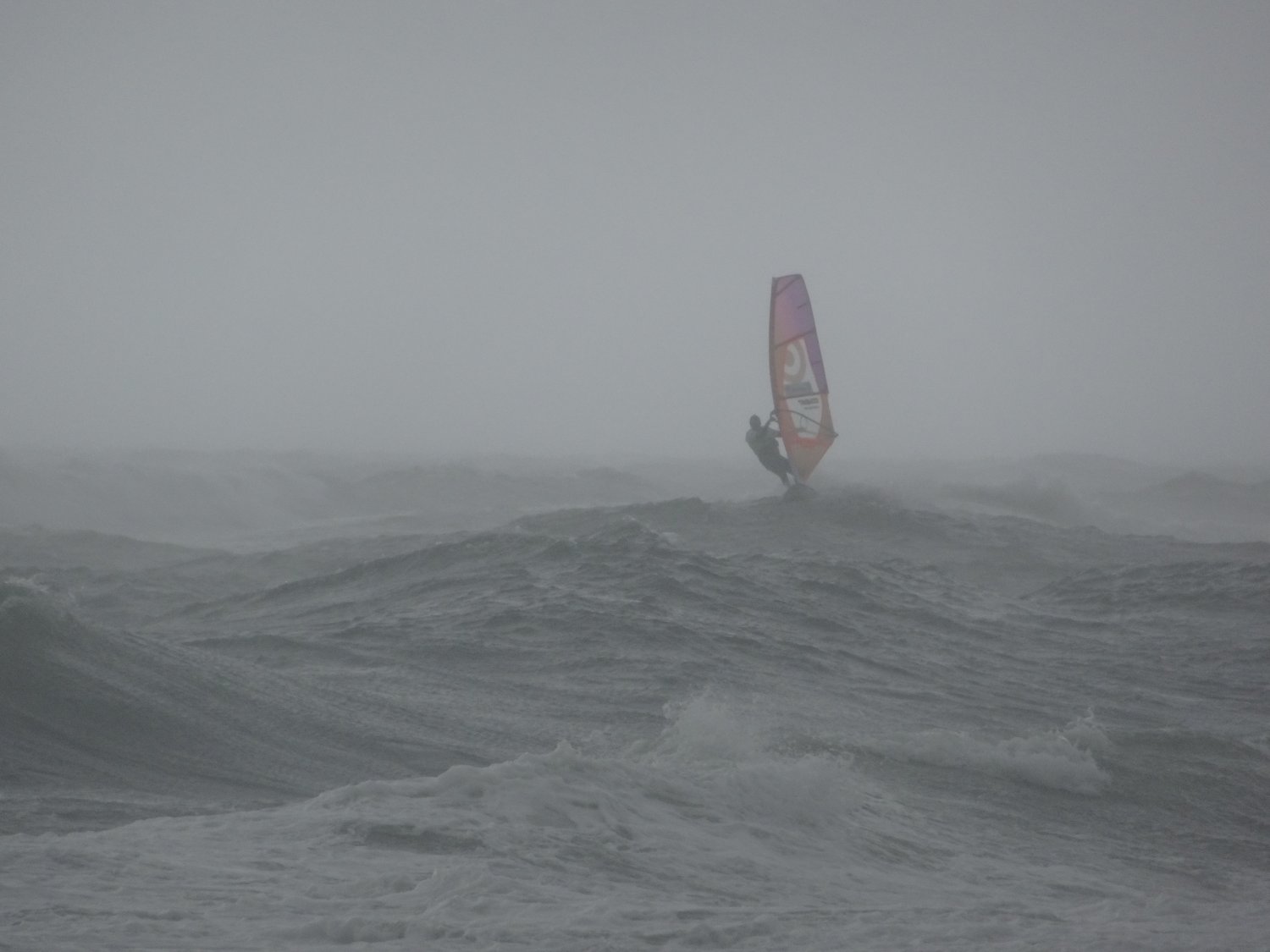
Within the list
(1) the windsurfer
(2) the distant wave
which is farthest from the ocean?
(1) the windsurfer

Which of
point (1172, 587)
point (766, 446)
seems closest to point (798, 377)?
point (766, 446)

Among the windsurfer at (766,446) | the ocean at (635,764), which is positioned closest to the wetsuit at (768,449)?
the windsurfer at (766,446)

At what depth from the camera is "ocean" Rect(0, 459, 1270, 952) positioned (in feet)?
10.2

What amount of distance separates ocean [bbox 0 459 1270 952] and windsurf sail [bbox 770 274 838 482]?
728cm

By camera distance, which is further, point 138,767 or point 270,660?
point 270,660

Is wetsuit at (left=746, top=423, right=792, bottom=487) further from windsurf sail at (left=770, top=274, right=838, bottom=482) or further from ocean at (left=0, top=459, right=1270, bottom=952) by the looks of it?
ocean at (left=0, top=459, right=1270, bottom=952)

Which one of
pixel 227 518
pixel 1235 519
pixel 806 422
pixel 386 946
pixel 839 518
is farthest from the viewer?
pixel 227 518

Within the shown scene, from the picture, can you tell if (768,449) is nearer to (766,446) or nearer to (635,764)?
(766,446)

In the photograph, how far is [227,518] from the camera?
77.8 feet

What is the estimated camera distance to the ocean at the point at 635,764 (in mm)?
3105

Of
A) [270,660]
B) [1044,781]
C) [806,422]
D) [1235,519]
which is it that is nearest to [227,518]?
[806,422]

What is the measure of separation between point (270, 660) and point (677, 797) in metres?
3.65

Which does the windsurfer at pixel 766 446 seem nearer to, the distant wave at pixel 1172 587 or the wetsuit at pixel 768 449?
the wetsuit at pixel 768 449

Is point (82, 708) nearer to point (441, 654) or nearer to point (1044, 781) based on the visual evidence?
point (441, 654)
